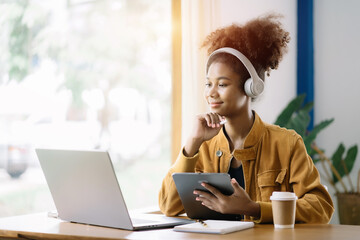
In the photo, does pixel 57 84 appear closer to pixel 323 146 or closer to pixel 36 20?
pixel 36 20

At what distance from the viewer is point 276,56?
2109 millimetres

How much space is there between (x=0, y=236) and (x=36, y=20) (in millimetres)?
1751

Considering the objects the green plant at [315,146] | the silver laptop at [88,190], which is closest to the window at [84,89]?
the green plant at [315,146]

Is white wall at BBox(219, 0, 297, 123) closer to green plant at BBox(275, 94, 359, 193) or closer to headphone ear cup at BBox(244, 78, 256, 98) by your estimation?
green plant at BBox(275, 94, 359, 193)

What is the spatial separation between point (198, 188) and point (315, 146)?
287cm

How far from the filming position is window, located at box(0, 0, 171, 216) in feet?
9.79

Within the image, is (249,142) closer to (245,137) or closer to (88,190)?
(245,137)

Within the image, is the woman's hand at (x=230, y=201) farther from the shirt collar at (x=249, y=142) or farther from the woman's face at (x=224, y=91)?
the woman's face at (x=224, y=91)

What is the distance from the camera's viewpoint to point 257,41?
6.79 feet

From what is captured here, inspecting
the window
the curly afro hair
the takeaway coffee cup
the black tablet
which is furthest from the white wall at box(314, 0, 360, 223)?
the takeaway coffee cup

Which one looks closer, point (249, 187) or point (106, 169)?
point (106, 169)

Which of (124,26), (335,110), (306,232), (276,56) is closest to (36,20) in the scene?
(124,26)

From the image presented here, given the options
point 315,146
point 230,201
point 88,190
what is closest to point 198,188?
point 230,201

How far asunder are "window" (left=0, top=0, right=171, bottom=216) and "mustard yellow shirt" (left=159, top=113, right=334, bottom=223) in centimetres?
132
